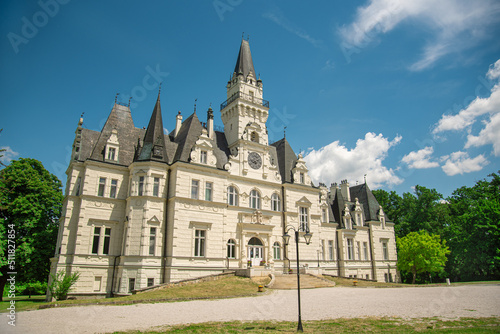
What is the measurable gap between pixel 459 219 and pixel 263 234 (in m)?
34.0

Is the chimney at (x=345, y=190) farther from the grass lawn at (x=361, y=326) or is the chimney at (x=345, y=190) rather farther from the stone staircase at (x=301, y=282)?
the grass lawn at (x=361, y=326)

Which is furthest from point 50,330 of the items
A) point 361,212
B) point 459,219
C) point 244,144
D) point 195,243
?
point 459,219

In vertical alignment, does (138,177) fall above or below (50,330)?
above

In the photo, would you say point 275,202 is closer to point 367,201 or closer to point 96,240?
point 96,240

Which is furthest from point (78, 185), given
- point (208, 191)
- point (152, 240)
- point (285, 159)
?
point (285, 159)

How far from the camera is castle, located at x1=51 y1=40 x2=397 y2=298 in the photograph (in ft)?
98.0

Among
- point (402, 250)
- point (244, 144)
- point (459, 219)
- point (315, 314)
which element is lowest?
point (315, 314)

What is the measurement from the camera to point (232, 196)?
36.6 m

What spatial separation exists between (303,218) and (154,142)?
20.2m

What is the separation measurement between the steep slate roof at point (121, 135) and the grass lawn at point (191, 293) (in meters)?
13.8

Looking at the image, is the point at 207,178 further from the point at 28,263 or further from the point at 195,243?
the point at 28,263

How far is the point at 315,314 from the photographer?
16.7 m

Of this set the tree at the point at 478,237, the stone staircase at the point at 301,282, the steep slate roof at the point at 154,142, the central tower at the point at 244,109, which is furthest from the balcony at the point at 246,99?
the tree at the point at 478,237

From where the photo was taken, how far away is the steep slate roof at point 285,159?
41.9 meters
